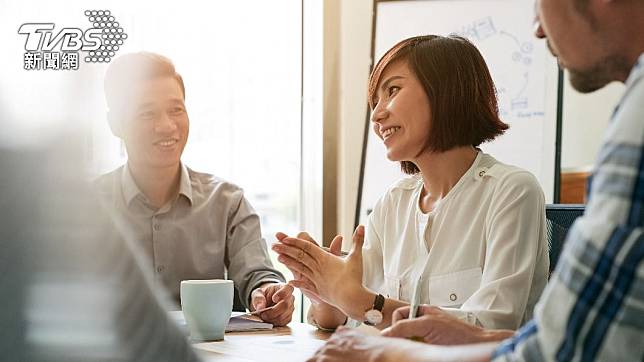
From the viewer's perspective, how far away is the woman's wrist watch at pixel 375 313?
1.69 metres

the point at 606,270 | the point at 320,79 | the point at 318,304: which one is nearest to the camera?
the point at 606,270

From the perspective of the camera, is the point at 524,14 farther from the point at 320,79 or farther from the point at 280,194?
the point at 280,194

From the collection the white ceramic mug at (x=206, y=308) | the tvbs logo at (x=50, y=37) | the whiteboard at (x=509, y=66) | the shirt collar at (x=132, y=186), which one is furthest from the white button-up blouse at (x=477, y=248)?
the tvbs logo at (x=50, y=37)

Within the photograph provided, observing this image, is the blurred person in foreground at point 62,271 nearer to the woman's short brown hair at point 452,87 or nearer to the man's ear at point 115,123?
the woman's short brown hair at point 452,87

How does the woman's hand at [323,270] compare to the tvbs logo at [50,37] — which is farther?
the tvbs logo at [50,37]

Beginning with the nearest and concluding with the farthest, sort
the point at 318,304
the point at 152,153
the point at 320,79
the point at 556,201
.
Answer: the point at 318,304 < the point at 152,153 < the point at 556,201 < the point at 320,79

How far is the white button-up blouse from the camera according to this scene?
1.61 metres

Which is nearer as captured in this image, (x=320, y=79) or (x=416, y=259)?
(x=416, y=259)

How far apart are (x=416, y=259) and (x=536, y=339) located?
1145mm

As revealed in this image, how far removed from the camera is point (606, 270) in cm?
69

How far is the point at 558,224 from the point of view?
1847mm

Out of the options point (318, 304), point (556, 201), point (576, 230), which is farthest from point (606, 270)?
point (556, 201)

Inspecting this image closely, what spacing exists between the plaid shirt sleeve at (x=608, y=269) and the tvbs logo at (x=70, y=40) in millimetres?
2935

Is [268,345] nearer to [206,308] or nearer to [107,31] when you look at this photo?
[206,308]
